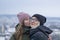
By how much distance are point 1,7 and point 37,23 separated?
1.21m

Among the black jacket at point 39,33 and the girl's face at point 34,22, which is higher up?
the girl's face at point 34,22

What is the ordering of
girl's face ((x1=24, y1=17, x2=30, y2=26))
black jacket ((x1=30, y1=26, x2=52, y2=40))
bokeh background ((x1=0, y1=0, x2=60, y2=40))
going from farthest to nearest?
bokeh background ((x1=0, y1=0, x2=60, y2=40))
girl's face ((x1=24, y1=17, x2=30, y2=26))
black jacket ((x1=30, y1=26, x2=52, y2=40))

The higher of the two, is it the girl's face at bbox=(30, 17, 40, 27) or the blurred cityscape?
the girl's face at bbox=(30, 17, 40, 27)

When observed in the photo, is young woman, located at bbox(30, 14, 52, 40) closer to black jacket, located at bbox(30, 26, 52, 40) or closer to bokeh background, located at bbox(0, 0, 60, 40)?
black jacket, located at bbox(30, 26, 52, 40)

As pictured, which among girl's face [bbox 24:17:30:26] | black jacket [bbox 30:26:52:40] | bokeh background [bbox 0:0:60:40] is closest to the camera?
black jacket [bbox 30:26:52:40]

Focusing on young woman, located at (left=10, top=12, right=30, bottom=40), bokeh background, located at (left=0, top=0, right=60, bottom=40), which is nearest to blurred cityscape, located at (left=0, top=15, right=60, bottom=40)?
bokeh background, located at (left=0, top=0, right=60, bottom=40)

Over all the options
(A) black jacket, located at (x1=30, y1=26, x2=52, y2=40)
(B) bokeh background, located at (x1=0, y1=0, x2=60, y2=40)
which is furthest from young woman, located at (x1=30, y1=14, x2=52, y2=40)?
(B) bokeh background, located at (x1=0, y1=0, x2=60, y2=40)

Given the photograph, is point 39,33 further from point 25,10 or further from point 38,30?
point 25,10

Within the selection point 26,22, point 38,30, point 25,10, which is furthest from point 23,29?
point 25,10

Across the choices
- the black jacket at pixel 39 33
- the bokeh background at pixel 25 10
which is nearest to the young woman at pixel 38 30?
the black jacket at pixel 39 33

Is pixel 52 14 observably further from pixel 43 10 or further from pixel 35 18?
pixel 35 18

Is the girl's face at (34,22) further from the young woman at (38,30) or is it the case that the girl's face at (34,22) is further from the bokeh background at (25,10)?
the bokeh background at (25,10)

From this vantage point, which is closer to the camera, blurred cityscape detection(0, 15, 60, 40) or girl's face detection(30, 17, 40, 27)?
girl's face detection(30, 17, 40, 27)

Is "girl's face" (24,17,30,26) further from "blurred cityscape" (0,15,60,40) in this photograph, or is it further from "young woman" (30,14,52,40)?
"blurred cityscape" (0,15,60,40)
